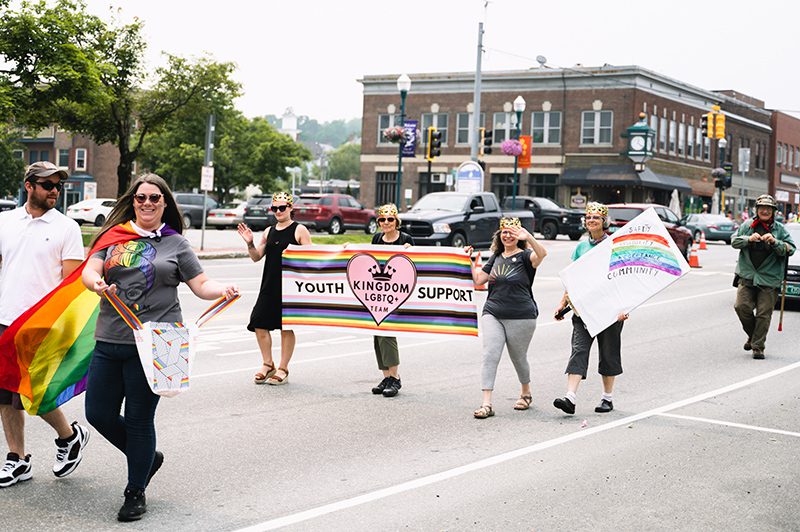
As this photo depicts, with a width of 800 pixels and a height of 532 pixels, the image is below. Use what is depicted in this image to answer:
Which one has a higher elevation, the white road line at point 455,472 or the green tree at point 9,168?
the green tree at point 9,168

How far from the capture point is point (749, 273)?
41.2 ft

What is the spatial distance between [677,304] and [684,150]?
48925 mm

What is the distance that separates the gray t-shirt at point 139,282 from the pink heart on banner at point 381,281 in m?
3.90

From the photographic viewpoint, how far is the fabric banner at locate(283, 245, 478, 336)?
921cm

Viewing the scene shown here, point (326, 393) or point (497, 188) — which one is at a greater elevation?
point (497, 188)

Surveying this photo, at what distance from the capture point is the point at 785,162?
290ft

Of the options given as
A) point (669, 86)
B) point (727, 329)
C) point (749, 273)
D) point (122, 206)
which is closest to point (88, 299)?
point (122, 206)

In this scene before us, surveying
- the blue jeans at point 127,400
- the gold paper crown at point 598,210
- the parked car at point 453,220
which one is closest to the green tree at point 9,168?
the parked car at point 453,220

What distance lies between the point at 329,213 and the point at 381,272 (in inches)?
1213

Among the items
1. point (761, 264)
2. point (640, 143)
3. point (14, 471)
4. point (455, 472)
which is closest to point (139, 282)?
point (14, 471)

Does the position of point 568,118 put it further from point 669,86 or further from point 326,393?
point 326,393

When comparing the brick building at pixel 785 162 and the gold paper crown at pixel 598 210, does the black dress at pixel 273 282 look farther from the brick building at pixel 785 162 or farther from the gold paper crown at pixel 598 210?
the brick building at pixel 785 162

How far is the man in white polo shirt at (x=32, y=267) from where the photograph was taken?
602 cm

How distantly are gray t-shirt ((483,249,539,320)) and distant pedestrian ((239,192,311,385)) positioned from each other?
2.09 metres
